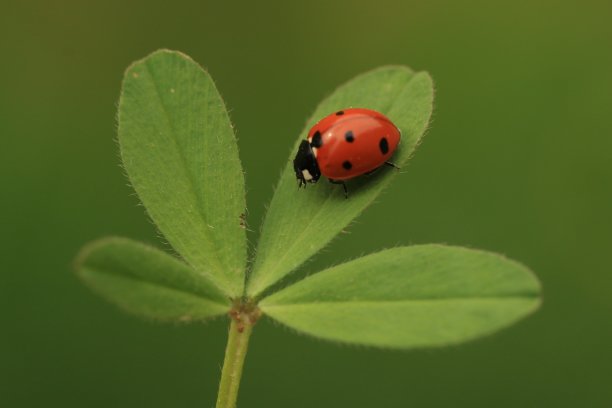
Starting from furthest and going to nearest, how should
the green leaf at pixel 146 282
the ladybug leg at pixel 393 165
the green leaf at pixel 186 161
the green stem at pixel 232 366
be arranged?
the ladybug leg at pixel 393 165
the green leaf at pixel 186 161
the green stem at pixel 232 366
the green leaf at pixel 146 282

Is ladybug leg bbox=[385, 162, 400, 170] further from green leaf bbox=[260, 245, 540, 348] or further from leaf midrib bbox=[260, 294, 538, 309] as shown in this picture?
leaf midrib bbox=[260, 294, 538, 309]

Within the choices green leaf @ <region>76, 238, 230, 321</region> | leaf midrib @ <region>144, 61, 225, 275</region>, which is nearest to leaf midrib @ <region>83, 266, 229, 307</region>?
green leaf @ <region>76, 238, 230, 321</region>

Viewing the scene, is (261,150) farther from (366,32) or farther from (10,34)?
(10,34)

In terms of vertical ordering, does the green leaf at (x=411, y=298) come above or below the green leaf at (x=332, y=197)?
below

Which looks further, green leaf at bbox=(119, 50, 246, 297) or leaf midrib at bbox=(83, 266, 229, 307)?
green leaf at bbox=(119, 50, 246, 297)

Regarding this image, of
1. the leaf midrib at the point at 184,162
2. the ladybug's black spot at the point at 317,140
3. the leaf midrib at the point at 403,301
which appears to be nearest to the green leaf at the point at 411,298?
the leaf midrib at the point at 403,301

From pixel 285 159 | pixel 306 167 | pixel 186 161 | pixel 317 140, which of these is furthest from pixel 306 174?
pixel 285 159

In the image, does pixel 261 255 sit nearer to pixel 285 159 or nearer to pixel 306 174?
pixel 306 174

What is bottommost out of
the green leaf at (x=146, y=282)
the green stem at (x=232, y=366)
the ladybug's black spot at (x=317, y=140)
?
the green stem at (x=232, y=366)

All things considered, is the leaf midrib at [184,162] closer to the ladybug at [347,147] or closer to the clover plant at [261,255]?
the clover plant at [261,255]
